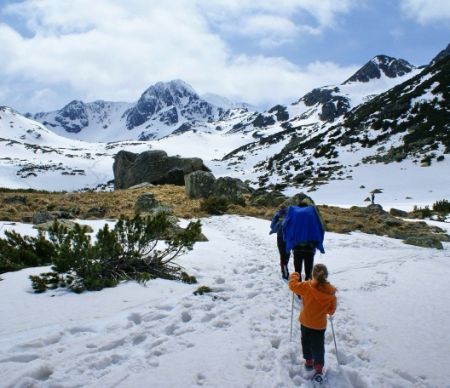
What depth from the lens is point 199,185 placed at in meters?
24.5

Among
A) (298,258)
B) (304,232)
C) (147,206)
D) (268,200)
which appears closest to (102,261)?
(298,258)

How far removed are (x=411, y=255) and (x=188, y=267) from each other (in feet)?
21.1

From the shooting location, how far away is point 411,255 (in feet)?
37.3

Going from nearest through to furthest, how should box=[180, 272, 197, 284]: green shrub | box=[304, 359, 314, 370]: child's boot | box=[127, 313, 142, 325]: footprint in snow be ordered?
box=[304, 359, 314, 370]: child's boot
box=[127, 313, 142, 325]: footprint in snow
box=[180, 272, 197, 284]: green shrub

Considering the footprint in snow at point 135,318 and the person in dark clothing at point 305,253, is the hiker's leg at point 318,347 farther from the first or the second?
the person in dark clothing at point 305,253

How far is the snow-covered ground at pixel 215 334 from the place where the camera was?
4500mm

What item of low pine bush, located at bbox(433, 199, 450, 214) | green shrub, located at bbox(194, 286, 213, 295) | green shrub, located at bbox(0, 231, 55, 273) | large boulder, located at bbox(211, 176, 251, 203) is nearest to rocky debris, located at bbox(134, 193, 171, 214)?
large boulder, located at bbox(211, 176, 251, 203)

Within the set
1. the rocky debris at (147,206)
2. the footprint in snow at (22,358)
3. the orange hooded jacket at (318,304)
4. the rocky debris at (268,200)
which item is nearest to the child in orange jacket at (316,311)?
the orange hooded jacket at (318,304)

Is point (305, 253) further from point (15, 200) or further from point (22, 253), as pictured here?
point (15, 200)

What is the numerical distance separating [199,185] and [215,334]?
19.1m

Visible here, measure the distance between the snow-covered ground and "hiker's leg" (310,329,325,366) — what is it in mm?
254

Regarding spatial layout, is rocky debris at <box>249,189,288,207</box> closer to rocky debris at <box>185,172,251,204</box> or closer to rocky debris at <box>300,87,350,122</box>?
rocky debris at <box>185,172,251,204</box>

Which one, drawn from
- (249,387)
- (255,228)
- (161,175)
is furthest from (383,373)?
(161,175)

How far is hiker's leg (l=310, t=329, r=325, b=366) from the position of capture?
4688 millimetres
